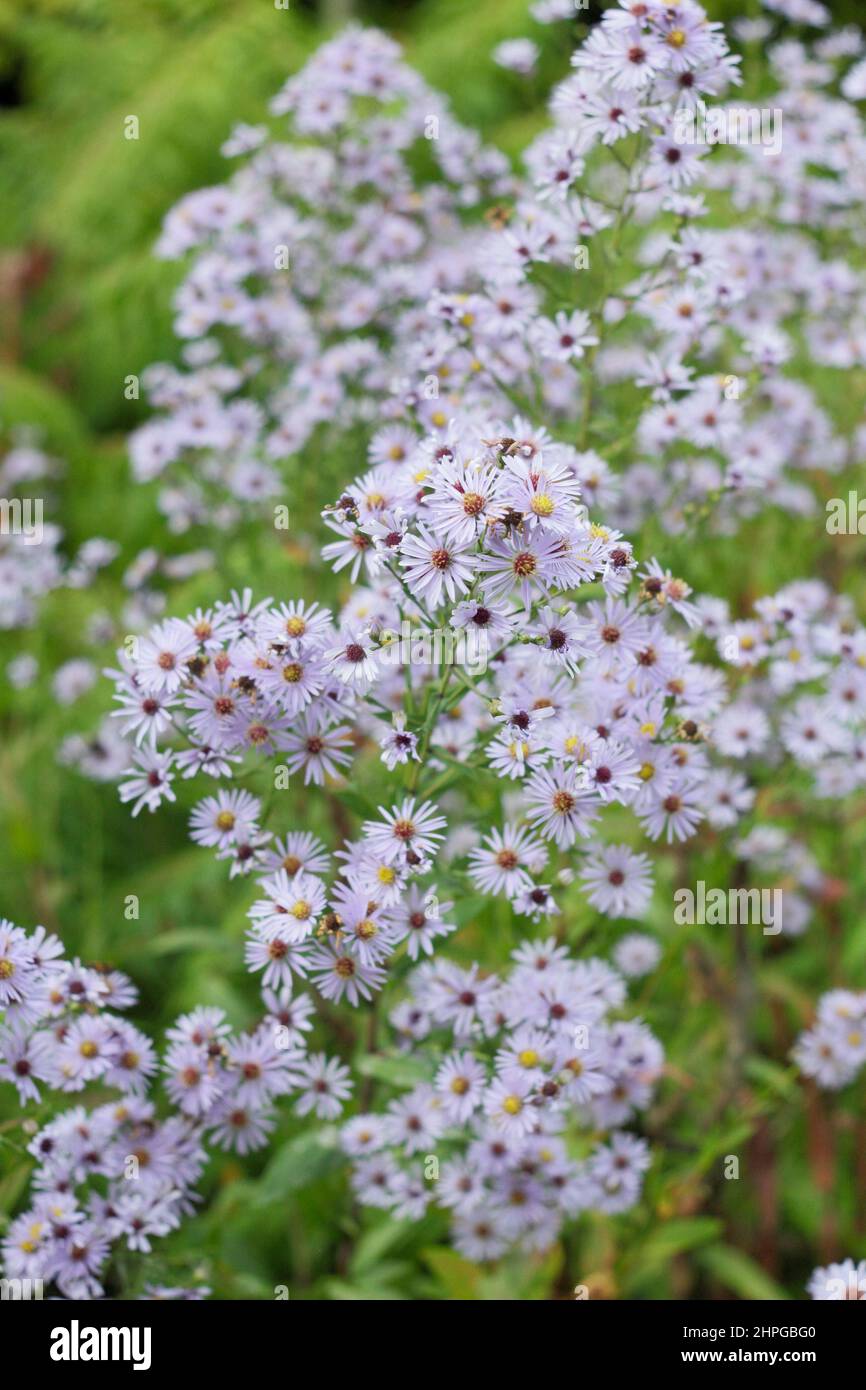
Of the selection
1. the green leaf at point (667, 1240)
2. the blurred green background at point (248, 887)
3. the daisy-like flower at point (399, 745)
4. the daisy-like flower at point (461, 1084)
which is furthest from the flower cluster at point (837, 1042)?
the daisy-like flower at point (399, 745)

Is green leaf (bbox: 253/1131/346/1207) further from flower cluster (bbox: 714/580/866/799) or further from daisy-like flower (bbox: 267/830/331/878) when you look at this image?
flower cluster (bbox: 714/580/866/799)

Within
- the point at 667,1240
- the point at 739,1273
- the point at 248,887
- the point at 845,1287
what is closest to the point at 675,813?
the point at 845,1287

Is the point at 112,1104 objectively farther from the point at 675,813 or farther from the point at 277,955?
the point at 675,813

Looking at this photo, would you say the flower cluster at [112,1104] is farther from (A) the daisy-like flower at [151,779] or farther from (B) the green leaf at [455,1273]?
(B) the green leaf at [455,1273]
